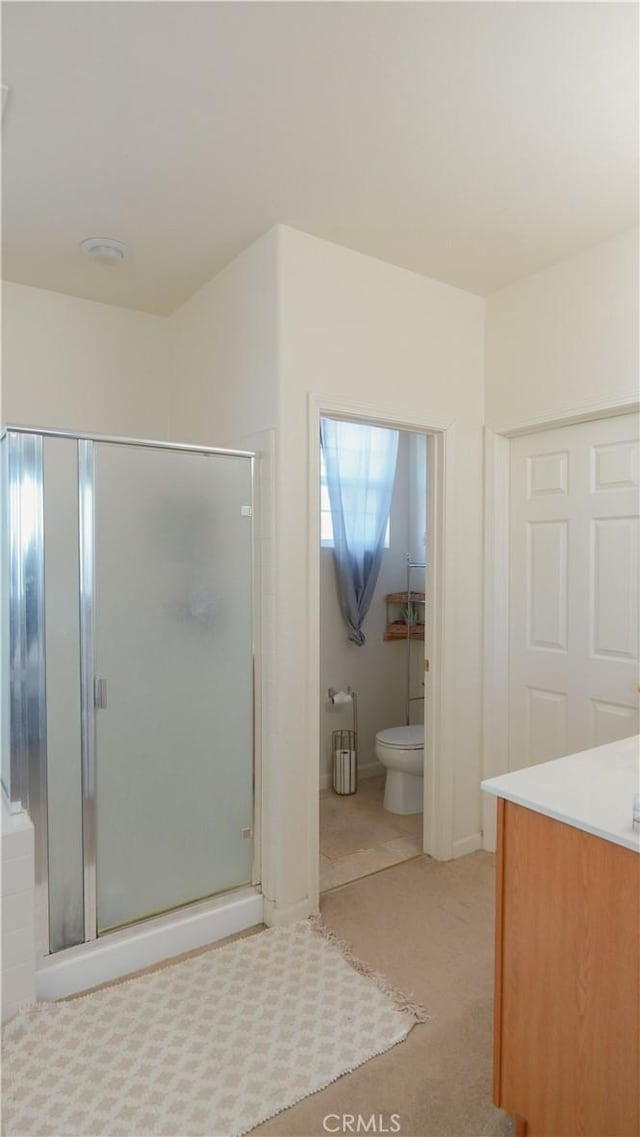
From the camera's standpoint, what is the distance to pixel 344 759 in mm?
3811

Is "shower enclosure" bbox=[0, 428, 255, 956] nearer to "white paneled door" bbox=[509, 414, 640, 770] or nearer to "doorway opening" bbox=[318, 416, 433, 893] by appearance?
"doorway opening" bbox=[318, 416, 433, 893]

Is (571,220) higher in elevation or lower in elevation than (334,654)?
higher

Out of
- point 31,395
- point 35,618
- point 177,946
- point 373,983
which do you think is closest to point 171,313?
point 31,395

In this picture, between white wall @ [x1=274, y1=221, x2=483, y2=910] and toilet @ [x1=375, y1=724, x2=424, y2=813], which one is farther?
toilet @ [x1=375, y1=724, x2=424, y2=813]

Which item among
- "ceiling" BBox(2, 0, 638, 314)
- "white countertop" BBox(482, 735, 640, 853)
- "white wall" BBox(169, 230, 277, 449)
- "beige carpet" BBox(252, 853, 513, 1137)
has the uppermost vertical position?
"ceiling" BBox(2, 0, 638, 314)

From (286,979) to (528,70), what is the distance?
2.78 m

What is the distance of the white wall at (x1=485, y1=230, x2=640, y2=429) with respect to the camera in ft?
8.10

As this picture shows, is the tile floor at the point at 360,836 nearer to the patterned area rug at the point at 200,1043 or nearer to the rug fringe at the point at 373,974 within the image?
the rug fringe at the point at 373,974

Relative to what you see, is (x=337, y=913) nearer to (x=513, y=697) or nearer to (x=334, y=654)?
(x=513, y=697)

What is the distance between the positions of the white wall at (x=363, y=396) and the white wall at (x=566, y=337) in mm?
126

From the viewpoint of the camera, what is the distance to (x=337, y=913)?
8.30ft

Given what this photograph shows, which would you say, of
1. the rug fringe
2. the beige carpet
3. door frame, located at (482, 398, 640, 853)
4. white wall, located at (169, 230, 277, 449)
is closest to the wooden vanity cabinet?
the beige carpet

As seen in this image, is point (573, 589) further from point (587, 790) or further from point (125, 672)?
point (125, 672)

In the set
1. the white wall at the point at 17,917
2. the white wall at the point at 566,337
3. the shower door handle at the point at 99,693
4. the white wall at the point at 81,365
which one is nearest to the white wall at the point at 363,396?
the white wall at the point at 566,337
